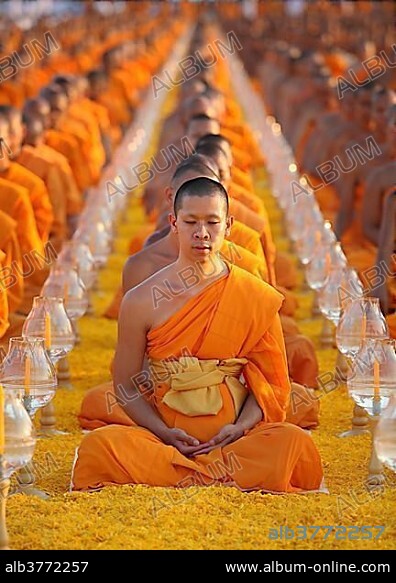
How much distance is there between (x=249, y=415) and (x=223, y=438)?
138mm

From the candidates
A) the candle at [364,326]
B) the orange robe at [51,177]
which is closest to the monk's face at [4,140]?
the orange robe at [51,177]

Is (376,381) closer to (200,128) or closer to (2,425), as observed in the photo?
(2,425)

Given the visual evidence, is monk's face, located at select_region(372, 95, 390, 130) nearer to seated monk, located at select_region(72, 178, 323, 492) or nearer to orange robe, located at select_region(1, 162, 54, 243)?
orange robe, located at select_region(1, 162, 54, 243)

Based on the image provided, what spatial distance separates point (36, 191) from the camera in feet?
27.6

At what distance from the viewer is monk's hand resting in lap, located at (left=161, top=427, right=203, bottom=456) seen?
5062 millimetres

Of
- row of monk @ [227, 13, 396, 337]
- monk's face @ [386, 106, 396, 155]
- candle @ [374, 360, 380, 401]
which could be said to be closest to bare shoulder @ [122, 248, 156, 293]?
candle @ [374, 360, 380, 401]

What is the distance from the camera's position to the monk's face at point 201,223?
5.00 m

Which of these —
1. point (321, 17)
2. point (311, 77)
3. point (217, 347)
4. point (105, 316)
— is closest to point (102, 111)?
point (311, 77)

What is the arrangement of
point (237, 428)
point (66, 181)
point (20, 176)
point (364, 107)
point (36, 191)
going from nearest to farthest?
point (237, 428), point (20, 176), point (36, 191), point (66, 181), point (364, 107)

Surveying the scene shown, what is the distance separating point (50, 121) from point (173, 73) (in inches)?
688
